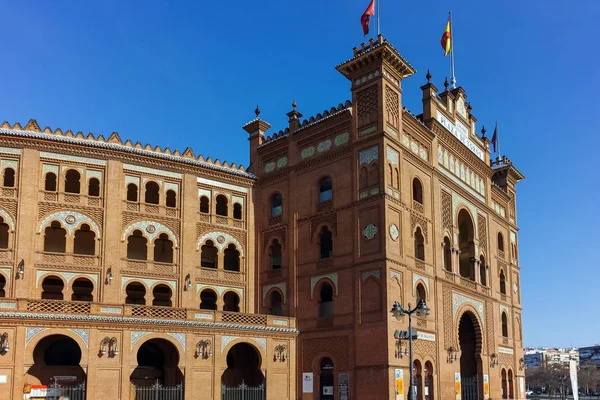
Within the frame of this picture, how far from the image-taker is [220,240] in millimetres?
38625

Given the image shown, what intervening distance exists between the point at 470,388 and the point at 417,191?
12358 millimetres

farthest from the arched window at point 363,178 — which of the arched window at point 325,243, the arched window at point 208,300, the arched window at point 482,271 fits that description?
the arched window at point 482,271

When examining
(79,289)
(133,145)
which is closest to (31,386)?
(79,289)

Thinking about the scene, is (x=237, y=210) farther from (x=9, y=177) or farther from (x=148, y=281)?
(x=9, y=177)

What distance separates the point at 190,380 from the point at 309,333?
7.06 meters

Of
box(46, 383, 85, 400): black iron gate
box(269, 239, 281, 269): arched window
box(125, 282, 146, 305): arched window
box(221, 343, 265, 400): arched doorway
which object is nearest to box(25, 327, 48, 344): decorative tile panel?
box(46, 383, 85, 400): black iron gate

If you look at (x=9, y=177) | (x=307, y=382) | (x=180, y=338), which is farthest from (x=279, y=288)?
(x=9, y=177)

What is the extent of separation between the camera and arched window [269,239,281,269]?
131 feet

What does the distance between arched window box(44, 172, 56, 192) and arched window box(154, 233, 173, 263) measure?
6.15m

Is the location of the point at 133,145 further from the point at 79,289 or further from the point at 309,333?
the point at 309,333

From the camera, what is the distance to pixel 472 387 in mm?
40469

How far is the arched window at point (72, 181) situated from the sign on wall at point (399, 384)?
18.5 m

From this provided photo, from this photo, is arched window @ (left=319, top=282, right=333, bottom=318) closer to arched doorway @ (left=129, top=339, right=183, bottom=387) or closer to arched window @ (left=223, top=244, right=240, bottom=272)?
arched window @ (left=223, top=244, right=240, bottom=272)

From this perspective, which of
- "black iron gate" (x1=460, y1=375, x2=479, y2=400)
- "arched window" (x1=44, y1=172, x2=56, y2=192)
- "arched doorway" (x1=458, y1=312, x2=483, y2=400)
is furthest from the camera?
"arched doorway" (x1=458, y1=312, x2=483, y2=400)
